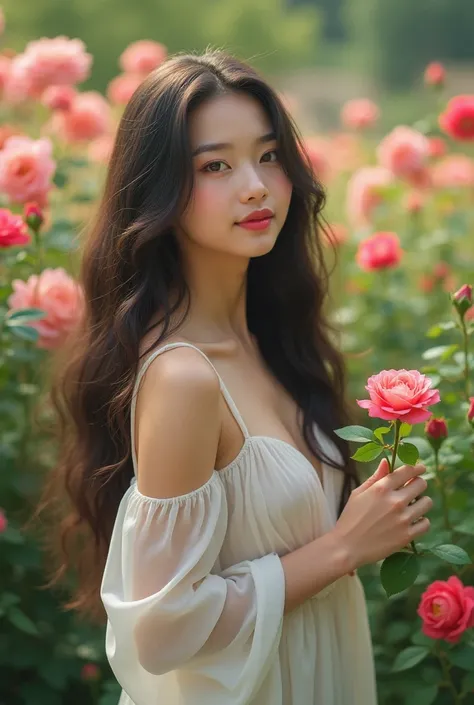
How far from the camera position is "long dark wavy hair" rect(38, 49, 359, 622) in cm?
133

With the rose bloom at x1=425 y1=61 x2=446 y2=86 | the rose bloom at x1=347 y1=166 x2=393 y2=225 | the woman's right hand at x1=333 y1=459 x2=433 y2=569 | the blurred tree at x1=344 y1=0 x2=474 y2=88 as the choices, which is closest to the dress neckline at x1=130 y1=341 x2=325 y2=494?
the woman's right hand at x1=333 y1=459 x2=433 y2=569

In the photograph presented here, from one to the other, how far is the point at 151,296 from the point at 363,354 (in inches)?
23.0

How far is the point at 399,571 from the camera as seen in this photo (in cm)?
129

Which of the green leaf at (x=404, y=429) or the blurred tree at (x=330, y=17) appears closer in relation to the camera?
the green leaf at (x=404, y=429)

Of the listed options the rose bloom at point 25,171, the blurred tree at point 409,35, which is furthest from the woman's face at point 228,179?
the blurred tree at point 409,35

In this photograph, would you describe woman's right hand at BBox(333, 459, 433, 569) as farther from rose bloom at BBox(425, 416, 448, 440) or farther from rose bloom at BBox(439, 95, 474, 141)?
rose bloom at BBox(439, 95, 474, 141)

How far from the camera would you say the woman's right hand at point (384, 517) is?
4.26 feet

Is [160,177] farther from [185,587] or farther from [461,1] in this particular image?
[461,1]

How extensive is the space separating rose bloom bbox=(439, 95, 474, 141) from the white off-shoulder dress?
134 centimetres

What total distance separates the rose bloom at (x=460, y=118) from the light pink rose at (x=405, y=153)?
10 centimetres

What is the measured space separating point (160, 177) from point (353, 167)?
2.27 m

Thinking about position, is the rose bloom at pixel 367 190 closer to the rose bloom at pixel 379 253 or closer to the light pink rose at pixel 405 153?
the light pink rose at pixel 405 153

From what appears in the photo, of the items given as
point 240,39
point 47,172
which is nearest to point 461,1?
point 240,39

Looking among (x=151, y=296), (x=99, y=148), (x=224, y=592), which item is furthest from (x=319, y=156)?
(x=224, y=592)
